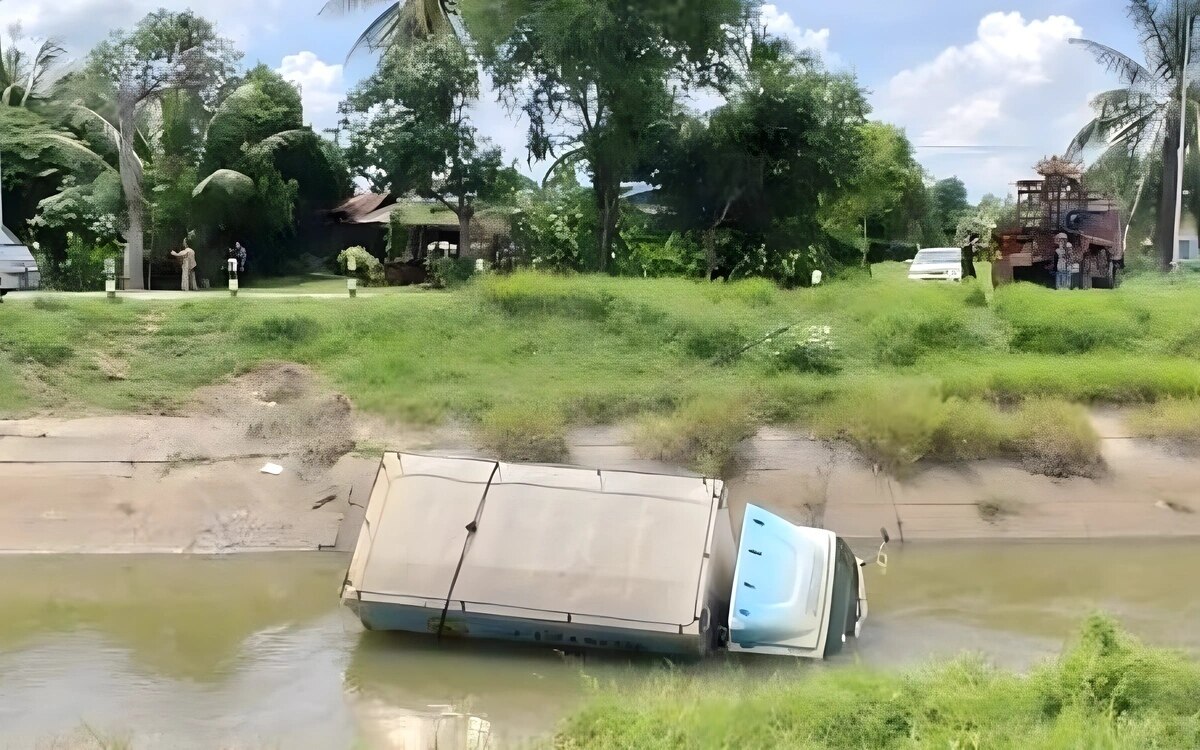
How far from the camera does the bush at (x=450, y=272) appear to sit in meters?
22.9

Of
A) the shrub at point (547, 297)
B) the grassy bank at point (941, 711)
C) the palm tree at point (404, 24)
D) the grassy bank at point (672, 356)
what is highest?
the palm tree at point (404, 24)

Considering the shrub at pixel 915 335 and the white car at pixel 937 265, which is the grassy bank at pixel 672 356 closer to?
the shrub at pixel 915 335

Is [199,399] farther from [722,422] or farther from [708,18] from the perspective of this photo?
[708,18]

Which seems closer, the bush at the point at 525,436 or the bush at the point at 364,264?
the bush at the point at 525,436

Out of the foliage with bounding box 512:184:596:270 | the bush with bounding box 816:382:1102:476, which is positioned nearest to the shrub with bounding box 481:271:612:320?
the foliage with bounding box 512:184:596:270

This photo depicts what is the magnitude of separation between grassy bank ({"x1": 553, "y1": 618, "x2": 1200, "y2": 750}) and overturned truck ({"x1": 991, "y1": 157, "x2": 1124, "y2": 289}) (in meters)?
16.7

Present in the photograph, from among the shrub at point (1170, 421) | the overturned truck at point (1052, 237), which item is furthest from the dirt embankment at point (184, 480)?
the overturned truck at point (1052, 237)

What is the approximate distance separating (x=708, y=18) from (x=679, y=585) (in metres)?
17.0

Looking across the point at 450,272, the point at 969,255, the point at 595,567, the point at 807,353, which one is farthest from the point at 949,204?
the point at 595,567

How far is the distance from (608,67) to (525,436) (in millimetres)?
10172

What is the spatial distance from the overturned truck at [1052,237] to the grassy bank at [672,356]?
1217 mm

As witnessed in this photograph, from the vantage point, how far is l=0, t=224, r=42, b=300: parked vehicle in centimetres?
2158

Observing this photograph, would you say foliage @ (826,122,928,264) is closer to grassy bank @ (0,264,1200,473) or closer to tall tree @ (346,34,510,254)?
grassy bank @ (0,264,1200,473)

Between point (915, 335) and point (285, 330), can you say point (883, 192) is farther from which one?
point (285, 330)
